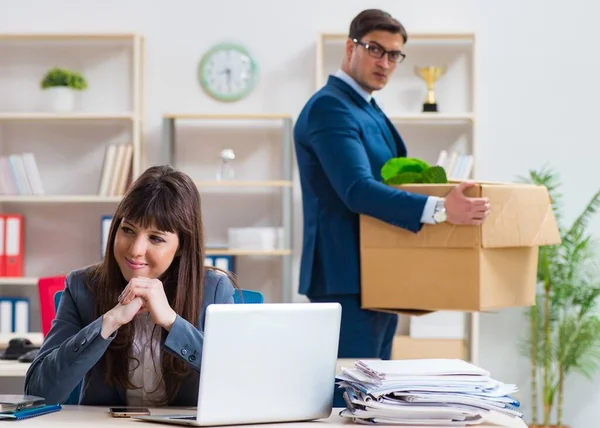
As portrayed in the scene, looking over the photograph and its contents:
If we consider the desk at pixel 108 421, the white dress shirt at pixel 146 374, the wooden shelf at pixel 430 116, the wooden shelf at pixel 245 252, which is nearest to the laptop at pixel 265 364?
the desk at pixel 108 421

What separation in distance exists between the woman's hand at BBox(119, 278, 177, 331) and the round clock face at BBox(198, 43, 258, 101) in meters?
3.63

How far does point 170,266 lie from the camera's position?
193cm

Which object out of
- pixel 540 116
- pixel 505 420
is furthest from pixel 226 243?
pixel 505 420

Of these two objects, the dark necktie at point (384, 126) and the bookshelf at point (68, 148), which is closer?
the dark necktie at point (384, 126)

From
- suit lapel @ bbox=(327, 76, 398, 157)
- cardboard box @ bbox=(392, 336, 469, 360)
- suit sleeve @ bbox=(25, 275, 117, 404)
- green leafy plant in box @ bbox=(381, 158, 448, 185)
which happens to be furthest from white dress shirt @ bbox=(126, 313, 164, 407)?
cardboard box @ bbox=(392, 336, 469, 360)

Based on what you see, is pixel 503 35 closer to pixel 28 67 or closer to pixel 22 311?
pixel 28 67

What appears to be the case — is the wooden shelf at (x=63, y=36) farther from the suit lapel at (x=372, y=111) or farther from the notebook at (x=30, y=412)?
the notebook at (x=30, y=412)

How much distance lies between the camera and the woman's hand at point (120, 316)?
1660 mm

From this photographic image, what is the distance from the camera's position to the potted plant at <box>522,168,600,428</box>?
4.91 meters

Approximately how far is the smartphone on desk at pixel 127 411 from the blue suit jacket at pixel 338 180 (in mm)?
1075

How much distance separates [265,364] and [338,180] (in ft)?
3.95

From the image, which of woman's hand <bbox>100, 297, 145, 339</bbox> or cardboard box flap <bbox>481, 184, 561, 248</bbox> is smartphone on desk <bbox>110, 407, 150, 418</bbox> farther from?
cardboard box flap <bbox>481, 184, 561, 248</bbox>

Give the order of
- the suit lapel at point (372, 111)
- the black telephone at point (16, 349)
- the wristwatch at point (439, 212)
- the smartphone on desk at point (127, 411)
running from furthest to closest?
the suit lapel at point (372, 111) → the black telephone at point (16, 349) → the wristwatch at point (439, 212) → the smartphone on desk at point (127, 411)

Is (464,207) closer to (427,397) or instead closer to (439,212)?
(439,212)
